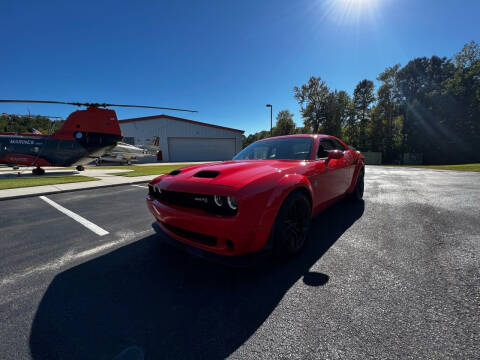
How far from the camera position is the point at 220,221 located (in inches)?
67.6

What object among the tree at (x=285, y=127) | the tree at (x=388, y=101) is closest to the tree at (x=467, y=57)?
the tree at (x=388, y=101)

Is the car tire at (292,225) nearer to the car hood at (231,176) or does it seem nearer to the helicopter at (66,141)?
the car hood at (231,176)

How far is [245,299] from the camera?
1.62m

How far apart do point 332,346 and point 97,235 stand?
3.21m

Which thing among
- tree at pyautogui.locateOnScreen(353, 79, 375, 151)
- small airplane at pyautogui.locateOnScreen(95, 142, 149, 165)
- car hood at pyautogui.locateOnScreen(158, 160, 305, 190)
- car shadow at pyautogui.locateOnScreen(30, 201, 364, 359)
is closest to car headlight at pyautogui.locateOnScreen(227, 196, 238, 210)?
car hood at pyautogui.locateOnScreen(158, 160, 305, 190)

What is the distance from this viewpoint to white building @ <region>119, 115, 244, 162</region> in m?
25.9

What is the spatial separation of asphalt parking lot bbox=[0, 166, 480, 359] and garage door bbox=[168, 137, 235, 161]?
25591 millimetres

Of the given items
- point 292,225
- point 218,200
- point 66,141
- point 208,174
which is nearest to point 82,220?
point 208,174

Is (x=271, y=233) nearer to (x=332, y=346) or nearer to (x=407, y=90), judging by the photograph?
(x=332, y=346)

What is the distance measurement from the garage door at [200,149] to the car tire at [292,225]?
27.0 m

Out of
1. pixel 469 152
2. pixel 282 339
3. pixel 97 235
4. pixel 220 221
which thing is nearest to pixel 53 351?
pixel 220 221

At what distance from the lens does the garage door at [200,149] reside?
27323 mm

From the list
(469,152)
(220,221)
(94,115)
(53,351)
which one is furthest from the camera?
(469,152)

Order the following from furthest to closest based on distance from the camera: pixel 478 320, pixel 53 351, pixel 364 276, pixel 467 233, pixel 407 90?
1. pixel 407 90
2. pixel 467 233
3. pixel 364 276
4. pixel 478 320
5. pixel 53 351
